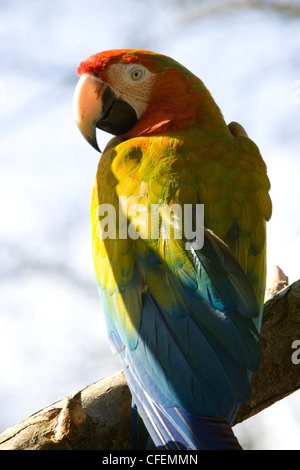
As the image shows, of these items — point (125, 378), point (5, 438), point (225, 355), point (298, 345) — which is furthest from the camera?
point (298, 345)

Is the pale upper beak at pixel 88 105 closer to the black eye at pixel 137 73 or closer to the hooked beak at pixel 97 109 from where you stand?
the hooked beak at pixel 97 109

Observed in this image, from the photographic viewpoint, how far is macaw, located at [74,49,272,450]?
→ 1.54 m

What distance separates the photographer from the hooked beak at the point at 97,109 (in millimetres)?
2424

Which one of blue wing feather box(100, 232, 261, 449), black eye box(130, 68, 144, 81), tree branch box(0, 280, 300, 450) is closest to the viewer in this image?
blue wing feather box(100, 232, 261, 449)

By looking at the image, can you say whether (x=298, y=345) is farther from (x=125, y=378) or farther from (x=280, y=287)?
(x=125, y=378)

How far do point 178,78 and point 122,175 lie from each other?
65 centimetres

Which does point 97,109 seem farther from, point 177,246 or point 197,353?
point 197,353

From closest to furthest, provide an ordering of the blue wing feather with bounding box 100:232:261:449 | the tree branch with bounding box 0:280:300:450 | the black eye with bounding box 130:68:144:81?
1. the blue wing feather with bounding box 100:232:261:449
2. the tree branch with bounding box 0:280:300:450
3. the black eye with bounding box 130:68:144:81

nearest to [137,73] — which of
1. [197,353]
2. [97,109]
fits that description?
[97,109]

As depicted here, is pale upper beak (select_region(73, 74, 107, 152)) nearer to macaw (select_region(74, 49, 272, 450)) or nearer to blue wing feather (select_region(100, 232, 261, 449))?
macaw (select_region(74, 49, 272, 450))

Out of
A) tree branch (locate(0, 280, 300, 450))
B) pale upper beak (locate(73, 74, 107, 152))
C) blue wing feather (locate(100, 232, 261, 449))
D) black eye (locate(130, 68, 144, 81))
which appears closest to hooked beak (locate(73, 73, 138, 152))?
pale upper beak (locate(73, 74, 107, 152))

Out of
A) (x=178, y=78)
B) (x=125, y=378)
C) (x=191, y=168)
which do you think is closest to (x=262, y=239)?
(x=191, y=168)

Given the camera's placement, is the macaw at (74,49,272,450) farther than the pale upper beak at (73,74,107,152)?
No

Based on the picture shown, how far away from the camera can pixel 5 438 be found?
1.74m
